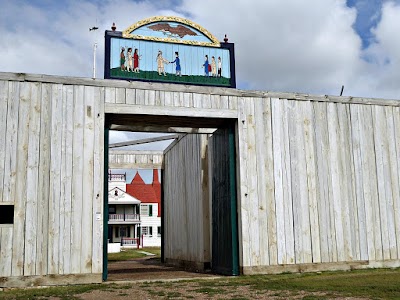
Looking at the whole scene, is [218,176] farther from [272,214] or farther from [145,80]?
[145,80]

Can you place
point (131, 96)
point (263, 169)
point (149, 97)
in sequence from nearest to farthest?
point (131, 96)
point (149, 97)
point (263, 169)

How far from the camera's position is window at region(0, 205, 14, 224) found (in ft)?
36.8

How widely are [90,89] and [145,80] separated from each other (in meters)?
1.91

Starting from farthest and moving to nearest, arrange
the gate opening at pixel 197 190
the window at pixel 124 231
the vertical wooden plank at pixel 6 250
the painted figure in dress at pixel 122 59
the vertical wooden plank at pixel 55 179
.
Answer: the window at pixel 124 231, the painted figure in dress at pixel 122 59, the gate opening at pixel 197 190, the vertical wooden plank at pixel 55 179, the vertical wooden plank at pixel 6 250

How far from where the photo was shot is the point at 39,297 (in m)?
9.22

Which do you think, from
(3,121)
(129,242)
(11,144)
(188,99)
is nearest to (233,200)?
(188,99)

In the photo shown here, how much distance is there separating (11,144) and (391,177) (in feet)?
33.6

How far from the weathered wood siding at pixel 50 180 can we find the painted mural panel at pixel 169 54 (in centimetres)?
201

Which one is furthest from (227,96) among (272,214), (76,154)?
(76,154)

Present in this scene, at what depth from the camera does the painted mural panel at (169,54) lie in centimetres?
1363

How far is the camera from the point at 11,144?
1138 cm

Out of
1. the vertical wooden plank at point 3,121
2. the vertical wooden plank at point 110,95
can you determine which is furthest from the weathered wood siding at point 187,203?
the vertical wooden plank at point 3,121

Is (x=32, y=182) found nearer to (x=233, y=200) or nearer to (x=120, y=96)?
(x=120, y=96)

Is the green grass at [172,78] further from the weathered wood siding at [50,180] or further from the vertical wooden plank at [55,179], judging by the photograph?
the vertical wooden plank at [55,179]
